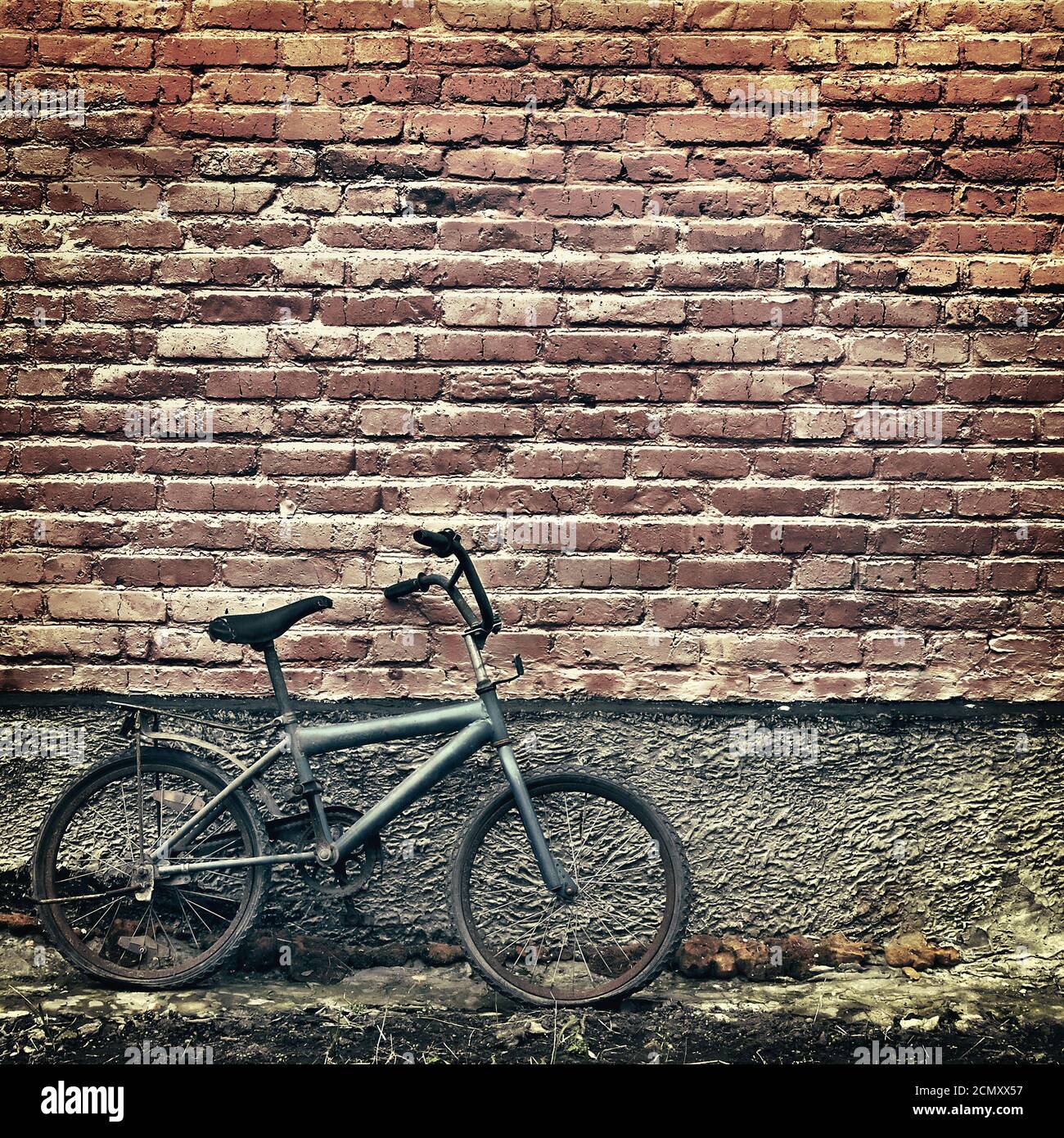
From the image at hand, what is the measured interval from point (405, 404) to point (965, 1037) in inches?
99.3

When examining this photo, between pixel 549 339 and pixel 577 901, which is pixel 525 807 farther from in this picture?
pixel 549 339

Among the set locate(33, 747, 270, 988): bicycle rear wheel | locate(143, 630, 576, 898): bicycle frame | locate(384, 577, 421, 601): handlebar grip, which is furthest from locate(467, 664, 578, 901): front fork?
locate(33, 747, 270, 988): bicycle rear wheel

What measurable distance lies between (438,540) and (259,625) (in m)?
0.59

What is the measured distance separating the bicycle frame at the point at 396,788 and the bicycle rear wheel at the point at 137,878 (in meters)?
0.05

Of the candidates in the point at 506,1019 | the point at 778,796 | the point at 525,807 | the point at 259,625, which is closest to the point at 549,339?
the point at 259,625

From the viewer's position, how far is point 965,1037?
275 centimetres

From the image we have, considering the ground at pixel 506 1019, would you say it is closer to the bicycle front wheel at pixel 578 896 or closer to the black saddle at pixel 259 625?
the bicycle front wheel at pixel 578 896

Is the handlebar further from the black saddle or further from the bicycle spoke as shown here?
the bicycle spoke

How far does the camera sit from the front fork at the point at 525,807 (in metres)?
2.86

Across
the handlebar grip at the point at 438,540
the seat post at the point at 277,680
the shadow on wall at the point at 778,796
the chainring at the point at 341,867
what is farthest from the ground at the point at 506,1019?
the handlebar grip at the point at 438,540

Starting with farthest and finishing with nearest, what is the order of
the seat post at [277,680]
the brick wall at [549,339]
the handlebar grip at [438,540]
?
1. the brick wall at [549,339]
2. the seat post at [277,680]
3. the handlebar grip at [438,540]

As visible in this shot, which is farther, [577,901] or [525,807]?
[577,901]

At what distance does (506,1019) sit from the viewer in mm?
2824
